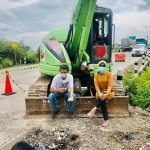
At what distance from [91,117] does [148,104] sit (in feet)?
6.45

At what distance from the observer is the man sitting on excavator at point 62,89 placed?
6234mm

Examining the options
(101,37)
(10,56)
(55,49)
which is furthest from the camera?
(10,56)

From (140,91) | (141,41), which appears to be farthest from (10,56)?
(141,41)

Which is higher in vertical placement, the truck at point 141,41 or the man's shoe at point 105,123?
the truck at point 141,41

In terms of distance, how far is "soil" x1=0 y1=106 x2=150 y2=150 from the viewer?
4.66m

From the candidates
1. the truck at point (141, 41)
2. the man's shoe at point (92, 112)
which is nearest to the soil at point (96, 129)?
the man's shoe at point (92, 112)

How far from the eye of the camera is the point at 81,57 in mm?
6988

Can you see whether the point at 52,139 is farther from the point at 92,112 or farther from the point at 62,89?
the point at 62,89

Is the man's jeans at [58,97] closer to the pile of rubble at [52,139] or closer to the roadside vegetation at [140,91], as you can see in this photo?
the pile of rubble at [52,139]

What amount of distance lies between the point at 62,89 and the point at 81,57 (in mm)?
1241

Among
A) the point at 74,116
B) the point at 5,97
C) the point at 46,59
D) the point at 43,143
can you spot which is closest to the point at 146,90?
the point at 74,116

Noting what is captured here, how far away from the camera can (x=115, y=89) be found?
6.88 meters

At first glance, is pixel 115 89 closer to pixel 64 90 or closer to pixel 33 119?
pixel 64 90

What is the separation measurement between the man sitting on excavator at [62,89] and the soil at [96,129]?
0.32 meters
